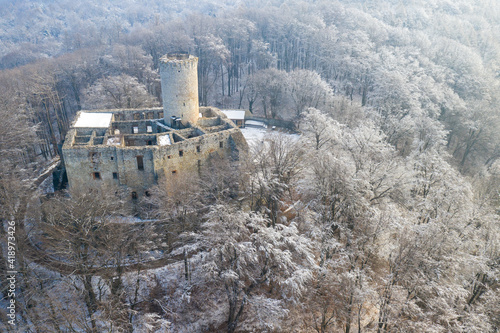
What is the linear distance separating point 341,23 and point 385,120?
3612 cm

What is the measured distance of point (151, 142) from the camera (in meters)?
34.6

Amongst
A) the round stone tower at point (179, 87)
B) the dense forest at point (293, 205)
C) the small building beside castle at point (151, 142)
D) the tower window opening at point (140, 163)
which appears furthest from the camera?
the round stone tower at point (179, 87)

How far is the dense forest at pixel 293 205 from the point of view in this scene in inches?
792

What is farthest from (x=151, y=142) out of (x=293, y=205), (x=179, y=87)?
(x=293, y=205)

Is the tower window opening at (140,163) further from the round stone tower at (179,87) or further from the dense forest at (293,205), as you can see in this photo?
the round stone tower at (179,87)

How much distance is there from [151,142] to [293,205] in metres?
16.6

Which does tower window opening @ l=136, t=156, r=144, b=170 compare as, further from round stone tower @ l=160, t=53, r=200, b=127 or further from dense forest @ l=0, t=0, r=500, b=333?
round stone tower @ l=160, t=53, r=200, b=127

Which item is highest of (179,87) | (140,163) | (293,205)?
(179,87)

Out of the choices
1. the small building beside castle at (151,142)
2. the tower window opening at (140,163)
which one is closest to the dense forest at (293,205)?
the small building beside castle at (151,142)

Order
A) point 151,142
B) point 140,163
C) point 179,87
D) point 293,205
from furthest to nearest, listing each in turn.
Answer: point 179,87 < point 151,142 < point 140,163 < point 293,205

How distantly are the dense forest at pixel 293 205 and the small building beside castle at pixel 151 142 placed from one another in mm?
2255

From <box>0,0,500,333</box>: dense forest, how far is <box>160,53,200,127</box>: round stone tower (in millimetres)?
8465

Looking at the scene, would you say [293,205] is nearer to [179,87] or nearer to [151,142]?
[151,142]

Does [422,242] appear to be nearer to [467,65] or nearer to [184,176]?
[184,176]
